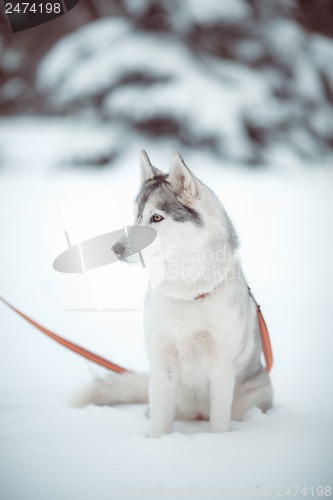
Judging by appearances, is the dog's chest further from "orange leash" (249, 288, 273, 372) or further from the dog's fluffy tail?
the dog's fluffy tail

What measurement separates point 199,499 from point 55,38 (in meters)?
7.47

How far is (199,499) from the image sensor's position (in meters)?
1.59

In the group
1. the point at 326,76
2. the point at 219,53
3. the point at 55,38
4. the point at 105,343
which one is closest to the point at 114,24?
the point at 55,38

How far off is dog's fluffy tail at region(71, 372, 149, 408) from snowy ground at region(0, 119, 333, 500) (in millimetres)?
78

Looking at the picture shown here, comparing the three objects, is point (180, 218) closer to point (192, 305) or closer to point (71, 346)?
point (192, 305)

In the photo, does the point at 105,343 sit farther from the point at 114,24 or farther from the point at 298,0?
the point at 298,0

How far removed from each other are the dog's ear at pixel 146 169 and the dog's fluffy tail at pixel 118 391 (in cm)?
116

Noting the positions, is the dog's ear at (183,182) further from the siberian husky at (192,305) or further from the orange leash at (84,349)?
the orange leash at (84,349)

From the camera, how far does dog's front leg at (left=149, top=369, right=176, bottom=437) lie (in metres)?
2.05

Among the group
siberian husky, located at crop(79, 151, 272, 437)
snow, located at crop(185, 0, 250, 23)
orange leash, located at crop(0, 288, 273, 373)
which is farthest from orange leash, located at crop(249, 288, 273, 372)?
snow, located at crop(185, 0, 250, 23)

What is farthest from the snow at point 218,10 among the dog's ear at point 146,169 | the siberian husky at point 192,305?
the siberian husky at point 192,305

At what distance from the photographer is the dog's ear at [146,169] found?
229cm

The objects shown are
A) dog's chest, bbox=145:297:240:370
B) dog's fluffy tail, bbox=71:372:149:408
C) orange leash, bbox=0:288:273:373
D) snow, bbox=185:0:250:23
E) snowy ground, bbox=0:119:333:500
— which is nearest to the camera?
snowy ground, bbox=0:119:333:500

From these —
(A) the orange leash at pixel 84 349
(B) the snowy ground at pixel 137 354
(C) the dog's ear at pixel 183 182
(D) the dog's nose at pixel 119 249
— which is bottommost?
(B) the snowy ground at pixel 137 354
